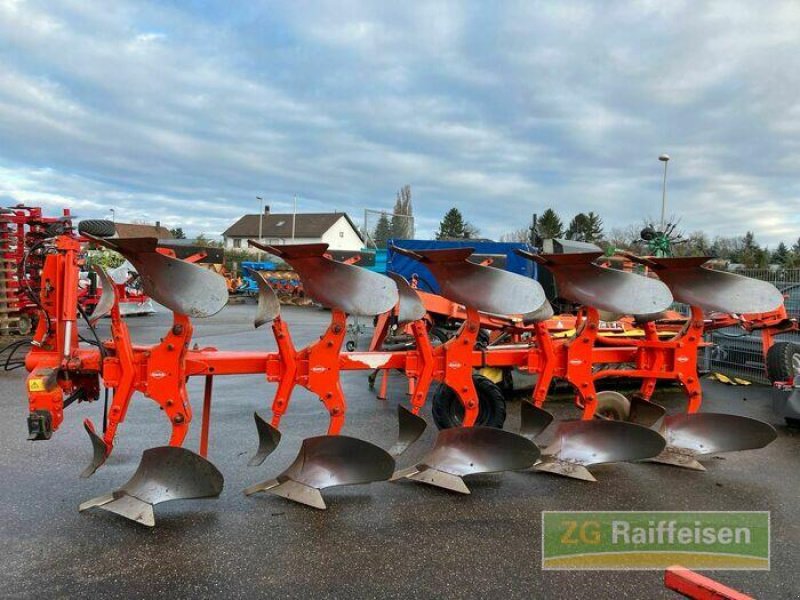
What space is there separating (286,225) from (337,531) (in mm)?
61571

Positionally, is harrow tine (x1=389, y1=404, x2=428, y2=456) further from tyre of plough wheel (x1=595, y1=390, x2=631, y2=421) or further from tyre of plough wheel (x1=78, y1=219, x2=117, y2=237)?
tyre of plough wheel (x1=78, y1=219, x2=117, y2=237)

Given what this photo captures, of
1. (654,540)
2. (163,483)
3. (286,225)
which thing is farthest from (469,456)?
(286,225)

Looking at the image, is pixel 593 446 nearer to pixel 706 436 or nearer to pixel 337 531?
pixel 706 436

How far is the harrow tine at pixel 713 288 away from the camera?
4246mm

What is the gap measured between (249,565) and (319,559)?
348 mm

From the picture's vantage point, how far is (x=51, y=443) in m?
4.68

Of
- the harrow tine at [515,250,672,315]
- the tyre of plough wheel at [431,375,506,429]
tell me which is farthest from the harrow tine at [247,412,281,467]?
the harrow tine at [515,250,672,315]

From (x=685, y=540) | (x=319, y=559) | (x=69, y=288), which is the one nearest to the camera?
(x=319, y=559)

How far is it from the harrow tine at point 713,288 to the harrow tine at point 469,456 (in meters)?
1.73

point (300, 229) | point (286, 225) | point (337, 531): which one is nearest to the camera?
point (337, 531)

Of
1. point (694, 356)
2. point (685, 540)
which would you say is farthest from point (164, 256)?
point (694, 356)

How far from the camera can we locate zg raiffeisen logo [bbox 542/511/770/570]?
291 centimetres

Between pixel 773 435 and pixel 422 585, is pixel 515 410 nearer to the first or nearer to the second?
pixel 773 435

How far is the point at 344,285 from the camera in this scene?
11.8 ft
